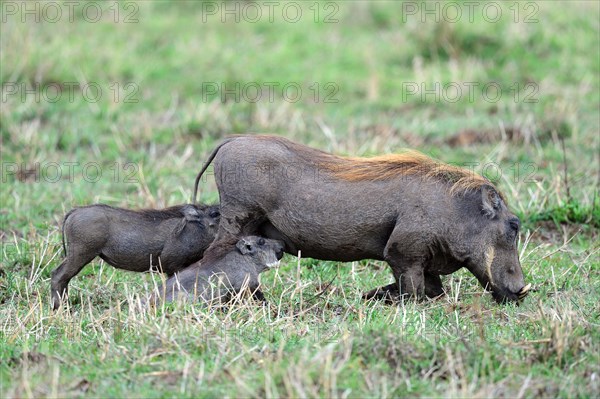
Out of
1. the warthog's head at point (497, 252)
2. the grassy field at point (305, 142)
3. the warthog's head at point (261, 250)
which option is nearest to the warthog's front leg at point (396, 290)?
the grassy field at point (305, 142)

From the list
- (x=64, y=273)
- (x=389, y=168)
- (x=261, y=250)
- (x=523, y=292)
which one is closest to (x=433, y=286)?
(x=523, y=292)

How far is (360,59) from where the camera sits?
41.1 ft

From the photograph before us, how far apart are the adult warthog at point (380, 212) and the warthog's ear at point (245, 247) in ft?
0.22

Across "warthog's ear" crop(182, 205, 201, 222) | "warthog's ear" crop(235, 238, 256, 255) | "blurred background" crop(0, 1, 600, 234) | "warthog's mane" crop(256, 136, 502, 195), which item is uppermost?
"warthog's mane" crop(256, 136, 502, 195)

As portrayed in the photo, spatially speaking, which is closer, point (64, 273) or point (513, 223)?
point (513, 223)

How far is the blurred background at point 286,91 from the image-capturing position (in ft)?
29.5

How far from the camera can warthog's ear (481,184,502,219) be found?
6.05 metres

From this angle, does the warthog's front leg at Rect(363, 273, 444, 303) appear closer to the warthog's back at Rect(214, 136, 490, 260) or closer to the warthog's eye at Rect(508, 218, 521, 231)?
the warthog's back at Rect(214, 136, 490, 260)

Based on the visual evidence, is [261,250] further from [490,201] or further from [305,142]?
[305,142]

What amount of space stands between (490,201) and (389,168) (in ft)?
1.91

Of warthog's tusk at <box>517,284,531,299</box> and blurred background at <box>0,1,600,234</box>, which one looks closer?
warthog's tusk at <box>517,284,531,299</box>

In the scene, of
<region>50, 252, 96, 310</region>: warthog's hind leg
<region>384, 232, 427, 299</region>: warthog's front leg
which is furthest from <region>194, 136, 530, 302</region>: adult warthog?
<region>50, 252, 96, 310</region>: warthog's hind leg

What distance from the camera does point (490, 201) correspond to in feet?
20.0

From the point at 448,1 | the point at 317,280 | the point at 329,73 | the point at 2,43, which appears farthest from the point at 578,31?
the point at 317,280
